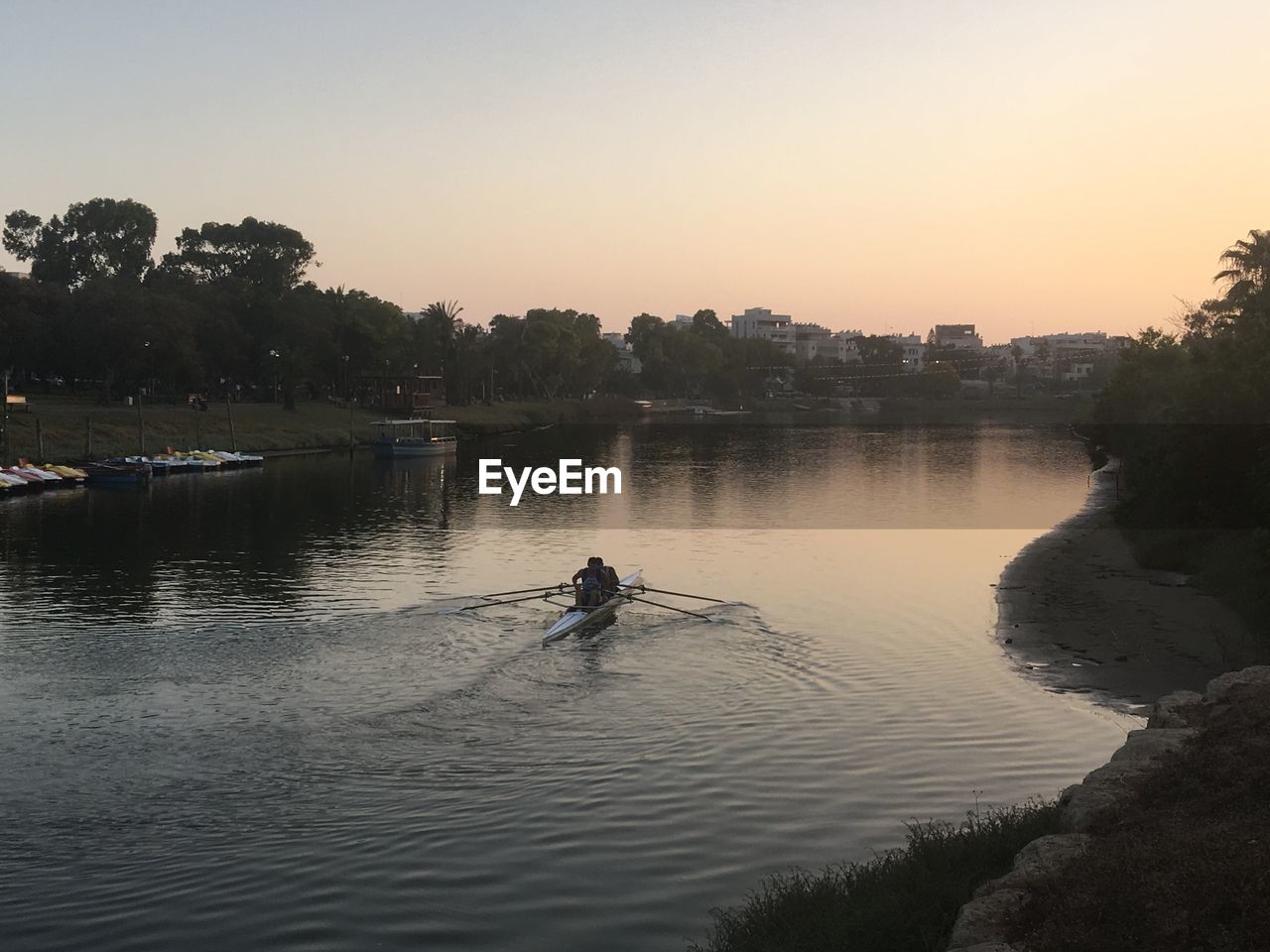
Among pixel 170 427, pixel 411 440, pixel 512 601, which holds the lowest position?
pixel 512 601

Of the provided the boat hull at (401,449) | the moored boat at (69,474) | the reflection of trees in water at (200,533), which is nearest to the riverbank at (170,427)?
the moored boat at (69,474)

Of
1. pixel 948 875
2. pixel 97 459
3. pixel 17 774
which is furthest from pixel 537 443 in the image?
pixel 948 875

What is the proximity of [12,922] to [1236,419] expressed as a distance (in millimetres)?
42239

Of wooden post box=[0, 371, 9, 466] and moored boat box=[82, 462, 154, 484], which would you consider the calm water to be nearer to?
moored boat box=[82, 462, 154, 484]

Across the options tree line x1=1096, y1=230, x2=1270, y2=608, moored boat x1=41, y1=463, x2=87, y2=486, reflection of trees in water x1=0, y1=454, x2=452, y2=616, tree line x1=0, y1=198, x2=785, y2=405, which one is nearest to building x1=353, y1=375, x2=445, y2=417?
tree line x1=0, y1=198, x2=785, y2=405

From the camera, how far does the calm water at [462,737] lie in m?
17.2

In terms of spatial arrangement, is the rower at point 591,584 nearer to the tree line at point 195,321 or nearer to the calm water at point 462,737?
the calm water at point 462,737

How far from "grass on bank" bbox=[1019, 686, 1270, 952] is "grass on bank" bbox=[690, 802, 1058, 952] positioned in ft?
4.49

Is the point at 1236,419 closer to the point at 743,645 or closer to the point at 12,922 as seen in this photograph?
the point at 743,645

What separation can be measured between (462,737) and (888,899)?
46.4ft

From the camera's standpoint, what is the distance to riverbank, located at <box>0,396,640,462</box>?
102 metres

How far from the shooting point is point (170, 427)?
4697 inches

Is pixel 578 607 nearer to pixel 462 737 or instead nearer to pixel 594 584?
pixel 594 584

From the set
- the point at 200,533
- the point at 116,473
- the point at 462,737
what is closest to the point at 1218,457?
the point at 462,737
